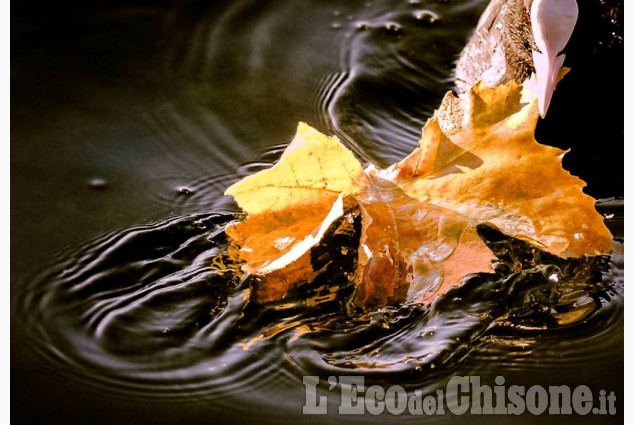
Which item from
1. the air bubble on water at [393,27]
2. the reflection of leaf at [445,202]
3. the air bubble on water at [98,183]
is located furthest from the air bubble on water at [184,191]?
the air bubble on water at [393,27]

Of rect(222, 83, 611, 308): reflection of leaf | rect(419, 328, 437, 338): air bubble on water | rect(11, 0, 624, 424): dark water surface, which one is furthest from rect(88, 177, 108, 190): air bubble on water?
rect(419, 328, 437, 338): air bubble on water

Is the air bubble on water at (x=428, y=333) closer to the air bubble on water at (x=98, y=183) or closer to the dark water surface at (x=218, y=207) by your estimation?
the dark water surface at (x=218, y=207)

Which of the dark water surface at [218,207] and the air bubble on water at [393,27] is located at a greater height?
the air bubble on water at [393,27]

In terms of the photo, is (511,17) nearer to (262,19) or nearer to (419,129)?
(419,129)

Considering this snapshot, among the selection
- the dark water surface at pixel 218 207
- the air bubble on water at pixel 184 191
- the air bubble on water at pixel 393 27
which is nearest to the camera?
the dark water surface at pixel 218 207

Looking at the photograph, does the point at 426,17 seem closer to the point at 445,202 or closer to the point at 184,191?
the point at 184,191

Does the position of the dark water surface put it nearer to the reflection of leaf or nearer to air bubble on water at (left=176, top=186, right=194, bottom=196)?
air bubble on water at (left=176, top=186, right=194, bottom=196)

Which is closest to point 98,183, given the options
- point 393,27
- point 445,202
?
point 445,202
